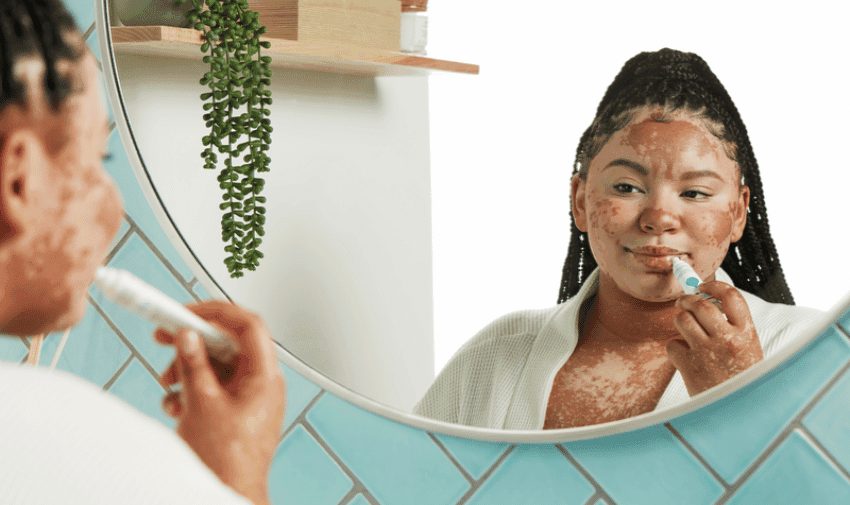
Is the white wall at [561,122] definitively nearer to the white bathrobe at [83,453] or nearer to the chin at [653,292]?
the chin at [653,292]

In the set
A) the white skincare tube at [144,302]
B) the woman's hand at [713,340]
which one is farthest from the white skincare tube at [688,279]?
the white skincare tube at [144,302]

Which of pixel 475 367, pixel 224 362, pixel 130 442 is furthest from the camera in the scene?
pixel 475 367

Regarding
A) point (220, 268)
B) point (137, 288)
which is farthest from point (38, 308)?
point (220, 268)

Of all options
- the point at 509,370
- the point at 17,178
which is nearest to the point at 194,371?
the point at 17,178

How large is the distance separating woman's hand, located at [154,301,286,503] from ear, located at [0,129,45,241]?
9 centimetres

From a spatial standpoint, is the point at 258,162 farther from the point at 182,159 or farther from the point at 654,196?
the point at 654,196

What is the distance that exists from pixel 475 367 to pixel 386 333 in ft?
0.27

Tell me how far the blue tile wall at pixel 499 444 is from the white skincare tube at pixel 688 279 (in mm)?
64

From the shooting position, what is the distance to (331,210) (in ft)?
1.90

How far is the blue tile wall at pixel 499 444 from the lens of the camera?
0.46 metres

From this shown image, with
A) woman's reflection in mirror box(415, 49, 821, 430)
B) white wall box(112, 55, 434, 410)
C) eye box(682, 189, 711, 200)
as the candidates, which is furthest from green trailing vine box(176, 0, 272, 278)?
eye box(682, 189, 711, 200)

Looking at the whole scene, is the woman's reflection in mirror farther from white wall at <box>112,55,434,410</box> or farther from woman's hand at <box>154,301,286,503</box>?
woman's hand at <box>154,301,286,503</box>

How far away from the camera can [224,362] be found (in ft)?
1.25

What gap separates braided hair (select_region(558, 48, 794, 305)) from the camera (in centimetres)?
45
